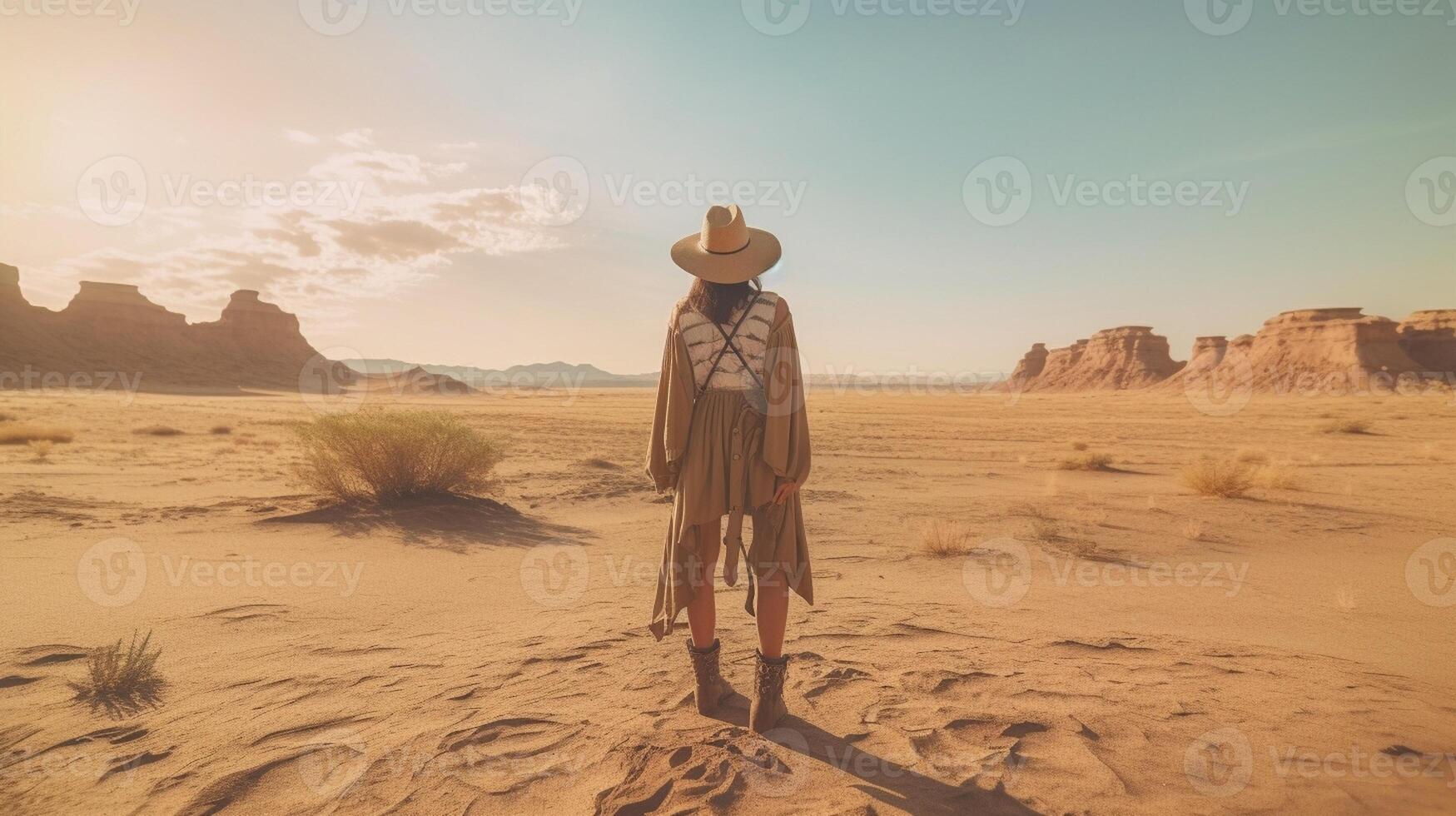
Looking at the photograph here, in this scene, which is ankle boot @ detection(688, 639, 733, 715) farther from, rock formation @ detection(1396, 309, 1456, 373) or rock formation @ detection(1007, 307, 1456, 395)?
rock formation @ detection(1396, 309, 1456, 373)

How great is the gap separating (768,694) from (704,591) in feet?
1.61

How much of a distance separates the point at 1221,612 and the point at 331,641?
19.2 ft

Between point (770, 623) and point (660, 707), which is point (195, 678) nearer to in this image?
point (660, 707)

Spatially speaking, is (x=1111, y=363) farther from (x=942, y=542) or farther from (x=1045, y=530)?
(x=942, y=542)

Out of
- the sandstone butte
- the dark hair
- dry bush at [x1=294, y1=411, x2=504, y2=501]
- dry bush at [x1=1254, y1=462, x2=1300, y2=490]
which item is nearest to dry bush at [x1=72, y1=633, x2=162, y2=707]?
the dark hair

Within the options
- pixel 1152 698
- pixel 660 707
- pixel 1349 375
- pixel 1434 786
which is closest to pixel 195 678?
pixel 660 707

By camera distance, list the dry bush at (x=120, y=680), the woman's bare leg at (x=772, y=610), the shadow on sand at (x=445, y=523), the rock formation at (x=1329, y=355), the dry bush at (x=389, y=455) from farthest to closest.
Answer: the rock formation at (x=1329, y=355) → the dry bush at (x=389, y=455) → the shadow on sand at (x=445, y=523) → the dry bush at (x=120, y=680) → the woman's bare leg at (x=772, y=610)

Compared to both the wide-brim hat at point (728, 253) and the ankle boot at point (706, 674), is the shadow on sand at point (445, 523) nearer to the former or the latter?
the ankle boot at point (706, 674)

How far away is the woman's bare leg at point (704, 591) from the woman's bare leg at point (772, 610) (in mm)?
217

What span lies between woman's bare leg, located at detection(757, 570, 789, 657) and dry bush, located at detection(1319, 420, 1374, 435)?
26.7m

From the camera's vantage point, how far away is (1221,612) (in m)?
4.55

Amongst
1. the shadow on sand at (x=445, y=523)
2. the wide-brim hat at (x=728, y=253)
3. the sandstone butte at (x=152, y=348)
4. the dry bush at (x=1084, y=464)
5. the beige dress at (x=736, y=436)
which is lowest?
the shadow on sand at (x=445, y=523)

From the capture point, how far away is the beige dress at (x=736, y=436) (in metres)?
2.66

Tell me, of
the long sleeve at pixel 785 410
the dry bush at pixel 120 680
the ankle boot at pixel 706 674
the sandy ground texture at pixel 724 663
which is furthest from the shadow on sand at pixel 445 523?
the long sleeve at pixel 785 410
